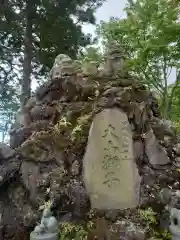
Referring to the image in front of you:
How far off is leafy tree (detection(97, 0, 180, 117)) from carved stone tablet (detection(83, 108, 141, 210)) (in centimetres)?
523

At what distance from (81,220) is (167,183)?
1.53 m

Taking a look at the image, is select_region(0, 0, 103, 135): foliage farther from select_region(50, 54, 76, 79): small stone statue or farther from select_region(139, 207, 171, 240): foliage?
select_region(139, 207, 171, 240): foliage

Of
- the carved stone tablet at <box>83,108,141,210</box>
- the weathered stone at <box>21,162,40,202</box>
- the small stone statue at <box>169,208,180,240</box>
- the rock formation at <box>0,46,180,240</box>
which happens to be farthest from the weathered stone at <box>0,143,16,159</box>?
the small stone statue at <box>169,208,180,240</box>

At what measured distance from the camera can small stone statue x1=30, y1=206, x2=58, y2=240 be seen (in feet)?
12.8

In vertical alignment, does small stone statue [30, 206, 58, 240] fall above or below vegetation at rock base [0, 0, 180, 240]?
below

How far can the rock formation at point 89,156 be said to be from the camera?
14.6 ft

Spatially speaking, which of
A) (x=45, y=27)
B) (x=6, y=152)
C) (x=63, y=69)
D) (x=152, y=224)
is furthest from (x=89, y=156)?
(x=45, y=27)

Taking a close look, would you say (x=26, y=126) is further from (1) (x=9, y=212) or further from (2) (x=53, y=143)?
(1) (x=9, y=212)

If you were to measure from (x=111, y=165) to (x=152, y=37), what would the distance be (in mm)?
6004

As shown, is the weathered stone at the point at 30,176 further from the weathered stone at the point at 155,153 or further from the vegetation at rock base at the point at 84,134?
the weathered stone at the point at 155,153

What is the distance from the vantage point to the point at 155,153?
484 centimetres

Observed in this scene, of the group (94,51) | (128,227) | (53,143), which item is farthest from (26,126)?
(94,51)

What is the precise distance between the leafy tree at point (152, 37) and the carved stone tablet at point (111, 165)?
523 centimetres

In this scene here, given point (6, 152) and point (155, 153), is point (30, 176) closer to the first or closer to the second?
point (6, 152)
